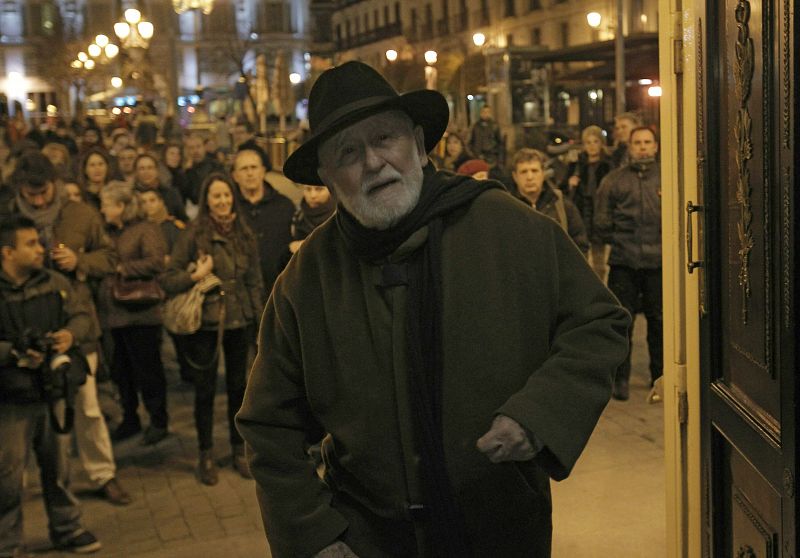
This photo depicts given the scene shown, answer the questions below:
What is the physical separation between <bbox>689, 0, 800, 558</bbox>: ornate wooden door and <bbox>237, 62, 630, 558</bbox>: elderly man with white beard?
374mm

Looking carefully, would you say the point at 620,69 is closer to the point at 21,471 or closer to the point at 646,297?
the point at 646,297

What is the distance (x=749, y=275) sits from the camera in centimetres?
289

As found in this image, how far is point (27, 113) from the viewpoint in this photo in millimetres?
82312

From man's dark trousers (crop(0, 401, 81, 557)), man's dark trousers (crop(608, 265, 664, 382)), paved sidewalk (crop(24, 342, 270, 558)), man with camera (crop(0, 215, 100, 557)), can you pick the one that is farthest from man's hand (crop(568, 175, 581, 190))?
man's dark trousers (crop(0, 401, 81, 557))

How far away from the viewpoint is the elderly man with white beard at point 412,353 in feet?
8.78

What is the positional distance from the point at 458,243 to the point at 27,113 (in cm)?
8456

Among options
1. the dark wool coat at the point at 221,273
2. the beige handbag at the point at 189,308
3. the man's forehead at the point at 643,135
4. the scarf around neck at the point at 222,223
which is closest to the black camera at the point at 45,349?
the beige handbag at the point at 189,308

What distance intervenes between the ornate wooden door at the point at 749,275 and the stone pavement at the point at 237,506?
232 cm

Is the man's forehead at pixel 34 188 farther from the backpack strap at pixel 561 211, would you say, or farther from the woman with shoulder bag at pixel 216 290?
the backpack strap at pixel 561 211

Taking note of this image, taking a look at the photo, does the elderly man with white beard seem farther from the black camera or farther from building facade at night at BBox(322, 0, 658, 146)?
building facade at night at BBox(322, 0, 658, 146)

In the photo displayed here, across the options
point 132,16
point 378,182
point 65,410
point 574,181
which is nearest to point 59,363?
point 65,410

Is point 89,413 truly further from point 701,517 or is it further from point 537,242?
point 537,242

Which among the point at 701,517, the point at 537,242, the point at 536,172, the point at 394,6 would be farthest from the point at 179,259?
the point at 394,6

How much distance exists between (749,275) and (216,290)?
4.64 metres
